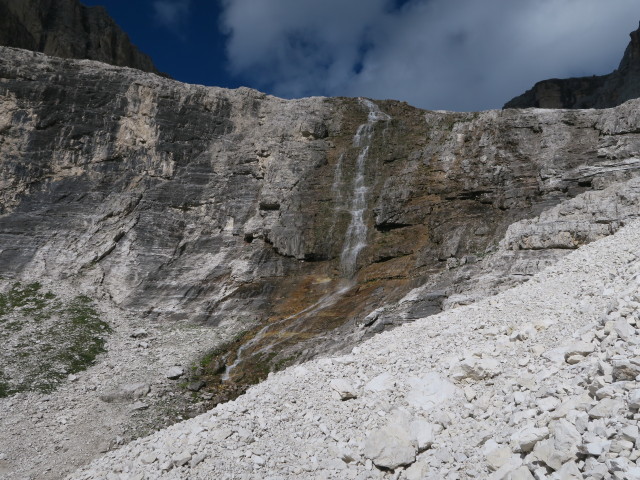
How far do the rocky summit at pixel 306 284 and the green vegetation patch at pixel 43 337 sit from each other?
143 millimetres

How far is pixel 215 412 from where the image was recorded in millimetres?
13422

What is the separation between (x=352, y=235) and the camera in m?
33.5

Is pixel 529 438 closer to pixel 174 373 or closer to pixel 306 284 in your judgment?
pixel 174 373

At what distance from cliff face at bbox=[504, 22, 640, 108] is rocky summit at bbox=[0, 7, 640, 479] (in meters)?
57.7

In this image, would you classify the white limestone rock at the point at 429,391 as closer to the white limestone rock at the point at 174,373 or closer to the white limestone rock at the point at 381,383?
the white limestone rock at the point at 381,383

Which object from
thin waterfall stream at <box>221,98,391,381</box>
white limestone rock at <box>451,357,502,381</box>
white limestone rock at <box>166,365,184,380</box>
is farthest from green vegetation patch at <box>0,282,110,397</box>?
white limestone rock at <box>451,357,502,381</box>

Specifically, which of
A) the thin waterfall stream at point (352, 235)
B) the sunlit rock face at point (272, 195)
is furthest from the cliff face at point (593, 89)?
the thin waterfall stream at point (352, 235)

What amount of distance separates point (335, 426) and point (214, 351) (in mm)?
14726

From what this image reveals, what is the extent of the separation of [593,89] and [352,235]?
78.5 meters

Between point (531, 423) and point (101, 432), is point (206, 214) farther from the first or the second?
point (531, 423)

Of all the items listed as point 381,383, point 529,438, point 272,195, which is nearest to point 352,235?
point 272,195

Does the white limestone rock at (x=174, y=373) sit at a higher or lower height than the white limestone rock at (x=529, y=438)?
lower

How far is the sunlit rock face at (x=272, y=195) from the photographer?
2687 centimetres

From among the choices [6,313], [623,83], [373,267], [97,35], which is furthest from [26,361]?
[623,83]
